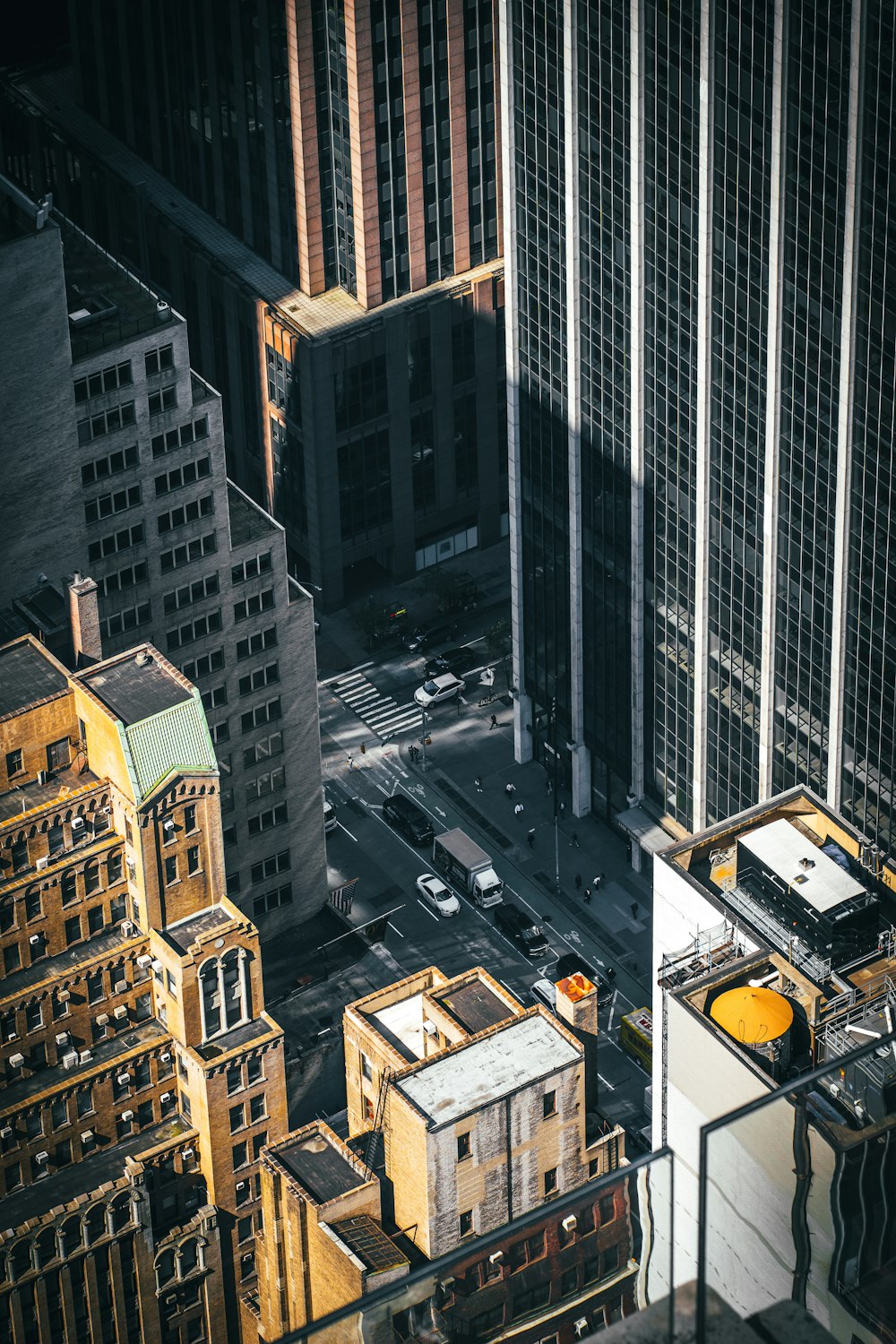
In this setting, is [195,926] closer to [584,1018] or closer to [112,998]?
[112,998]

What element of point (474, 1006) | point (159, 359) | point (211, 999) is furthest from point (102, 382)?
point (474, 1006)

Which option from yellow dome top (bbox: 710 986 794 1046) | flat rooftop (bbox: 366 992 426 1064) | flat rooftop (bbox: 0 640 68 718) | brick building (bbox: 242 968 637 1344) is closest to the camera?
brick building (bbox: 242 968 637 1344)

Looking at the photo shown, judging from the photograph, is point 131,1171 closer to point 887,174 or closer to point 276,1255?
point 276,1255

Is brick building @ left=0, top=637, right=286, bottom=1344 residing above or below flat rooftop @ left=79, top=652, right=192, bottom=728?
below

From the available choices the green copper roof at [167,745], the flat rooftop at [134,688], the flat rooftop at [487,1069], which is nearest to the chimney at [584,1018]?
the flat rooftop at [487,1069]

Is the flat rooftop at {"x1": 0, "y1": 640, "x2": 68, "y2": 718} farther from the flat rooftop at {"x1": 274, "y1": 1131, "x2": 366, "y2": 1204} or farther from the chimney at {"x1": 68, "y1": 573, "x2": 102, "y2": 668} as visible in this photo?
the flat rooftop at {"x1": 274, "y1": 1131, "x2": 366, "y2": 1204}

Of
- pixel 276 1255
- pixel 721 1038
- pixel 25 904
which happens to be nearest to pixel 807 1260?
pixel 721 1038

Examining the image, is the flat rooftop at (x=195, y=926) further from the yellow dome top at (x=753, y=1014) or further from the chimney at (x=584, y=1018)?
A: the yellow dome top at (x=753, y=1014)

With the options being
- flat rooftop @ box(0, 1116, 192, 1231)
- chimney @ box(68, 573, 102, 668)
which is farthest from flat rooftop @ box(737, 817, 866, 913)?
chimney @ box(68, 573, 102, 668)
